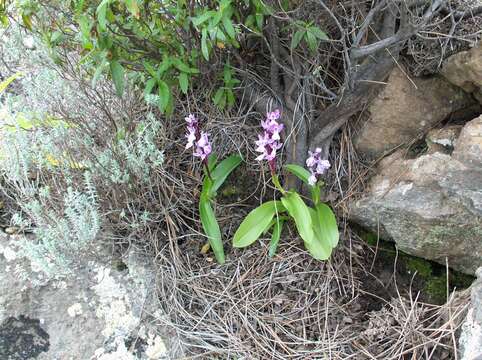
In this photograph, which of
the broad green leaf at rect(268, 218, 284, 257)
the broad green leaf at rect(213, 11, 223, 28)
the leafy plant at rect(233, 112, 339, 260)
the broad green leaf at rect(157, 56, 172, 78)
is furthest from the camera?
the broad green leaf at rect(268, 218, 284, 257)

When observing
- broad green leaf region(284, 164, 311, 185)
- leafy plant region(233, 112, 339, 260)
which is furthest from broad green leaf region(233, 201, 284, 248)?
broad green leaf region(284, 164, 311, 185)

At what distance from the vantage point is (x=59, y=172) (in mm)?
1827

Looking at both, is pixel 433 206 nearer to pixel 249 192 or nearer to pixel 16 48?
pixel 249 192

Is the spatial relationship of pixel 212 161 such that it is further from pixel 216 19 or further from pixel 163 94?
pixel 216 19

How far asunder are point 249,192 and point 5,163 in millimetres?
940

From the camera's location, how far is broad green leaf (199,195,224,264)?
1816mm

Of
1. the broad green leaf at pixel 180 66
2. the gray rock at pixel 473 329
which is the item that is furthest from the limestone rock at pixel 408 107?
the broad green leaf at pixel 180 66

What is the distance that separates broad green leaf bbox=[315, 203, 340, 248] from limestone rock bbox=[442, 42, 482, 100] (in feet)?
2.22

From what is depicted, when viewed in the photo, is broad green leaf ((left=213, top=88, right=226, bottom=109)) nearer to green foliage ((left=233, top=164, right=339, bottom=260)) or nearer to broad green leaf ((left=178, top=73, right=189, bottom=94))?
broad green leaf ((left=178, top=73, right=189, bottom=94))

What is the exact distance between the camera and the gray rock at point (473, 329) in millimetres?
1367

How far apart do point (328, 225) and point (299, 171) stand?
0.23m

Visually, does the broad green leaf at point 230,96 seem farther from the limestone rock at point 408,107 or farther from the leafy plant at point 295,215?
the limestone rock at point 408,107

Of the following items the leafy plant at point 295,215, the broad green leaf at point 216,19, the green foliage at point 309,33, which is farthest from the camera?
the leafy plant at point 295,215

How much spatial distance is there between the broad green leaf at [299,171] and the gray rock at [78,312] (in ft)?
2.19
